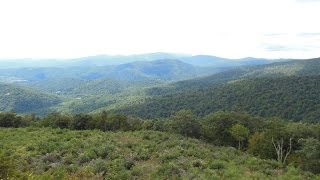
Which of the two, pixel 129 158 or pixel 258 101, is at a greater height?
pixel 129 158

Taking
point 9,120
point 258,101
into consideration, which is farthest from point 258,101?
point 9,120

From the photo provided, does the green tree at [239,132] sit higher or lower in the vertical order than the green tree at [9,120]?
lower

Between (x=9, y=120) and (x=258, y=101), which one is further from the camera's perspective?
(x=258, y=101)

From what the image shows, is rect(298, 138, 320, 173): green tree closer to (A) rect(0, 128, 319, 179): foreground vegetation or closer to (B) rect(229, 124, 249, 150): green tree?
(B) rect(229, 124, 249, 150): green tree

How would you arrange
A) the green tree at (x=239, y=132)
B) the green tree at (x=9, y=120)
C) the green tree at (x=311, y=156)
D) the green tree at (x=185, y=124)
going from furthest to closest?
the green tree at (x=185, y=124) → the green tree at (x=239, y=132) → the green tree at (x=9, y=120) → the green tree at (x=311, y=156)

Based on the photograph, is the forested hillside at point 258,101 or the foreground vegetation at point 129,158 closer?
the foreground vegetation at point 129,158

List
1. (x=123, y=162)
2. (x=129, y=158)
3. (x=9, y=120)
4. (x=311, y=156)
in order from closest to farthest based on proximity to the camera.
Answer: (x=123, y=162), (x=129, y=158), (x=311, y=156), (x=9, y=120)

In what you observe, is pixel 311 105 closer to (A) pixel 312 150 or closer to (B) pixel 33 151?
(A) pixel 312 150

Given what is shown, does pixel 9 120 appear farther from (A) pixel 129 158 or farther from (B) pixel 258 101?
(B) pixel 258 101

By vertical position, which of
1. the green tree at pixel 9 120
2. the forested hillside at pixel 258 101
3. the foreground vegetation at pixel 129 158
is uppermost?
the foreground vegetation at pixel 129 158

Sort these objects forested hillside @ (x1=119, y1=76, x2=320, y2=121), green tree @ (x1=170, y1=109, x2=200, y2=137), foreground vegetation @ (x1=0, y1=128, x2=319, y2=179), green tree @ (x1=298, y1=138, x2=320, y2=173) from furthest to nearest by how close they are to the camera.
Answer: forested hillside @ (x1=119, y1=76, x2=320, y2=121)
green tree @ (x1=170, y1=109, x2=200, y2=137)
green tree @ (x1=298, y1=138, x2=320, y2=173)
foreground vegetation @ (x1=0, y1=128, x2=319, y2=179)

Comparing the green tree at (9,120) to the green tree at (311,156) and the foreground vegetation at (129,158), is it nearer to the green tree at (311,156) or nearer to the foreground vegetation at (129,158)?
the foreground vegetation at (129,158)

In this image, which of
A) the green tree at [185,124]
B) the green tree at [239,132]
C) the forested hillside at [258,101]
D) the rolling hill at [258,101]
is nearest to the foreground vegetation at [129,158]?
the green tree at [239,132]

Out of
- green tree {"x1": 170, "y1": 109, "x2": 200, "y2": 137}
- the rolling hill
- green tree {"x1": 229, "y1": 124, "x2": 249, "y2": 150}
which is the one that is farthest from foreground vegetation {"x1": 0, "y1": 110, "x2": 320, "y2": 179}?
the rolling hill
